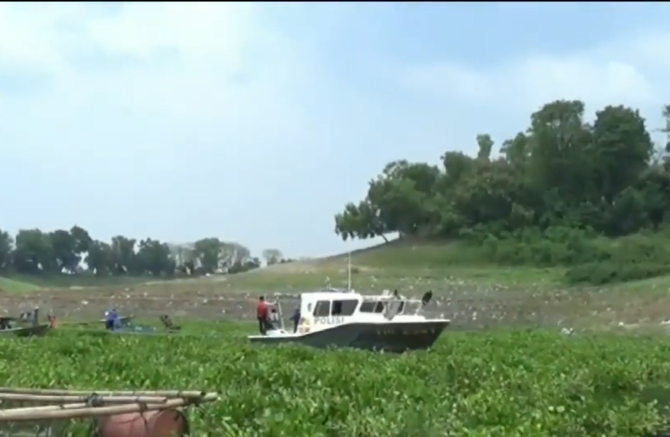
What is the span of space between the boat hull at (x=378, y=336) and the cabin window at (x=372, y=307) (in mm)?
1394

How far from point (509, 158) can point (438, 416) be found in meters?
42.4

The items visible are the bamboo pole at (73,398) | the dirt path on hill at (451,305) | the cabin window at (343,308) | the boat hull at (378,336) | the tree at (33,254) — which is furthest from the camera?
the tree at (33,254)

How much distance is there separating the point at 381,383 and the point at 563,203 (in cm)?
3251

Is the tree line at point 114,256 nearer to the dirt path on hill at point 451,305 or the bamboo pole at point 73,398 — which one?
the dirt path on hill at point 451,305

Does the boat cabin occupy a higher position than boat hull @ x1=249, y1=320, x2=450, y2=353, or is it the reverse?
the boat cabin

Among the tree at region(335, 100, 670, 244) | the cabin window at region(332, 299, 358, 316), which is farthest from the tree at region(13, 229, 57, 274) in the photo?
the cabin window at region(332, 299, 358, 316)

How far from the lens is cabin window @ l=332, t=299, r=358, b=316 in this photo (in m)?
28.1

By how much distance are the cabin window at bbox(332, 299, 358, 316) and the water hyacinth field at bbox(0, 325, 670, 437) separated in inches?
101

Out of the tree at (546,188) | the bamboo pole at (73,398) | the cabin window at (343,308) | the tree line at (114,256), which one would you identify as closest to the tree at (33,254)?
the tree line at (114,256)

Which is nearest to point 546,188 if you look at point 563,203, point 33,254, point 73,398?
point 563,203

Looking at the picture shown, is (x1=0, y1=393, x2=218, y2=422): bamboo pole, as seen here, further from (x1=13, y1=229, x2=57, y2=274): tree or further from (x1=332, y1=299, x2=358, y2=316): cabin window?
(x1=13, y1=229, x2=57, y2=274): tree

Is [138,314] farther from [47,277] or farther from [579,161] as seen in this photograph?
[579,161]

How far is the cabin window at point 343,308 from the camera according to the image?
2810cm

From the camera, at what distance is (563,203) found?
48156 millimetres
